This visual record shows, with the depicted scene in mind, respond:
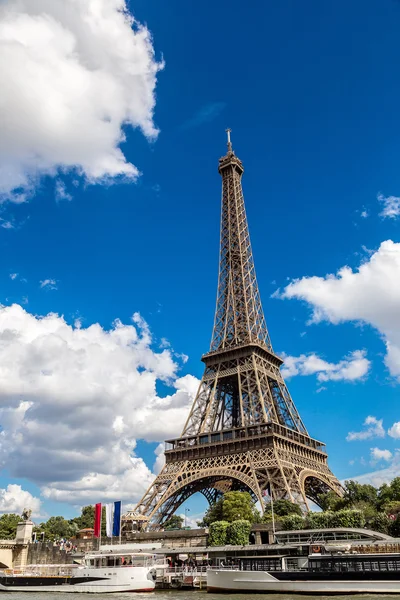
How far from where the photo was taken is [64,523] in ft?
345

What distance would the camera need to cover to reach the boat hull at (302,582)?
34.2m

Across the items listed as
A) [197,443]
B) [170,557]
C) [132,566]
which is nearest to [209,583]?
[132,566]

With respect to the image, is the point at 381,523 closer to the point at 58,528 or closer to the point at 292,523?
the point at 292,523

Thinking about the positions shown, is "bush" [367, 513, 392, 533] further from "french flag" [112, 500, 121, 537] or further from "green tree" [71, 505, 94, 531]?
"green tree" [71, 505, 94, 531]

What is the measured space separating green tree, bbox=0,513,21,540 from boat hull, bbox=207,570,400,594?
6714 cm

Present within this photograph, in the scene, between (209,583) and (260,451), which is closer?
(209,583)

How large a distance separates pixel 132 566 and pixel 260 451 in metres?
24.6

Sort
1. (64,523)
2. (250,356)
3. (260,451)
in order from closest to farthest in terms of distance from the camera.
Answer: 1. (260,451)
2. (250,356)
3. (64,523)

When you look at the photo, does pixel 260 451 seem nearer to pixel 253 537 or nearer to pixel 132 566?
pixel 253 537

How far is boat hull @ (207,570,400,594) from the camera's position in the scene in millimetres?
34219

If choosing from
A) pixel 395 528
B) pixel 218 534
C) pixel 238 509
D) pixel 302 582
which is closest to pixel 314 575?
pixel 302 582

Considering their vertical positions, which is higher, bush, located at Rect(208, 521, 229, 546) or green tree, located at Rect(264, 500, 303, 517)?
green tree, located at Rect(264, 500, 303, 517)

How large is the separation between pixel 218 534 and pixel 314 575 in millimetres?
18631

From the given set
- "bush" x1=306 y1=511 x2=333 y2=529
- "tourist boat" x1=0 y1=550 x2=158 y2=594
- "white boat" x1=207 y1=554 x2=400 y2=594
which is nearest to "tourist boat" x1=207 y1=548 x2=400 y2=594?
"white boat" x1=207 y1=554 x2=400 y2=594
